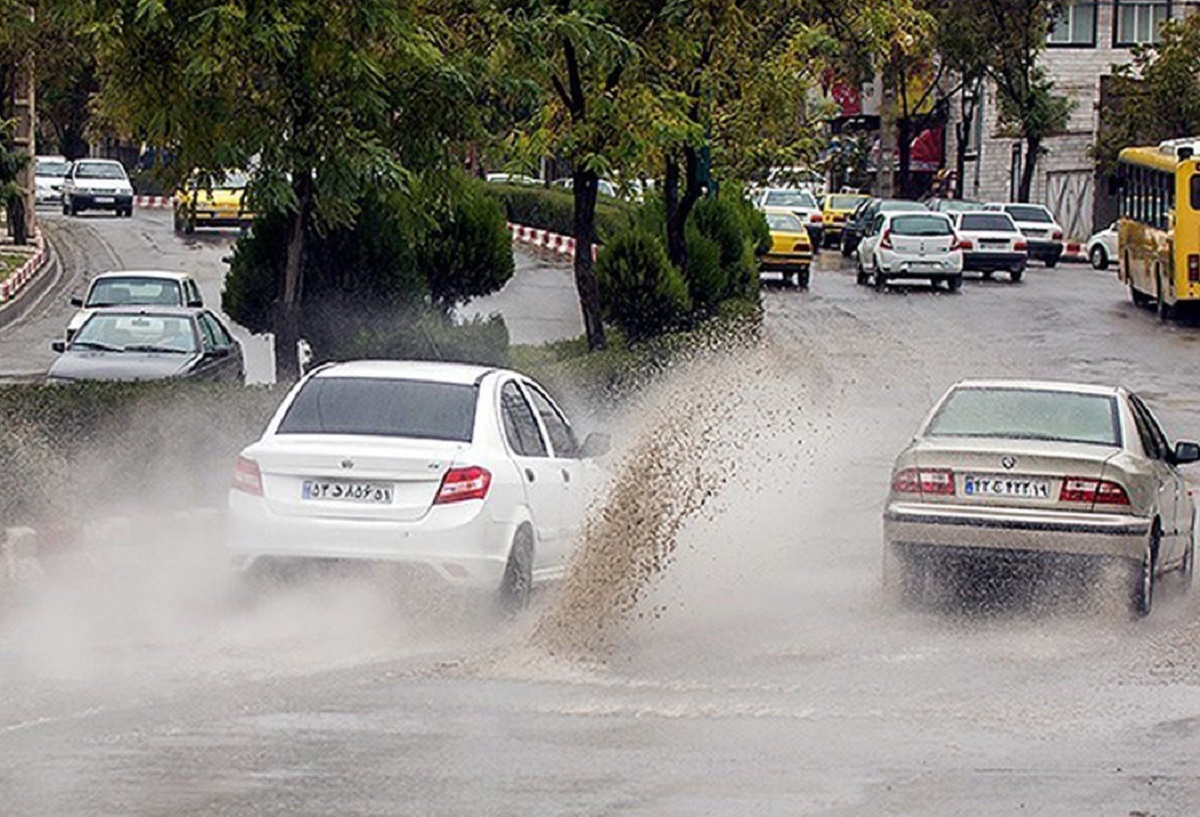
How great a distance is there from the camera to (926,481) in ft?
45.6

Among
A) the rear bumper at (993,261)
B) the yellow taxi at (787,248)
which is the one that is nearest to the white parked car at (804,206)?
the rear bumper at (993,261)

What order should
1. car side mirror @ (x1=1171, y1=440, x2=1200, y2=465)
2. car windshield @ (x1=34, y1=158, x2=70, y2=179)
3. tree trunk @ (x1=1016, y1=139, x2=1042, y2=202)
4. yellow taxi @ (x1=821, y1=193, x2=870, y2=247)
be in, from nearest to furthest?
car side mirror @ (x1=1171, y1=440, x2=1200, y2=465) < yellow taxi @ (x1=821, y1=193, x2=870, y2=247) < tree trunk @ (x1=1016, y1=139, x2=1042, y2=202) < car windshield @ (x1=34, y1=158, x2=70, y2=179)

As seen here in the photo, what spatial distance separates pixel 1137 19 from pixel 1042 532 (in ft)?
217

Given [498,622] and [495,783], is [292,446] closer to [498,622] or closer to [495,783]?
[498,622]

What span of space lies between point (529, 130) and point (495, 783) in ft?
54.4

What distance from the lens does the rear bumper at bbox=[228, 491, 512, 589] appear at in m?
12.3

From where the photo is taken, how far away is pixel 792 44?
28.9m

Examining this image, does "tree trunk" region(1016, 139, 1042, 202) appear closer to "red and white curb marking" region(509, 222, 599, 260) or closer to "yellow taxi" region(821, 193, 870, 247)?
"yellow taxi" region(821, 193, 870, 247)

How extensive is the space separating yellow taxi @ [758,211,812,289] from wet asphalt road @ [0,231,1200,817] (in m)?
27.2

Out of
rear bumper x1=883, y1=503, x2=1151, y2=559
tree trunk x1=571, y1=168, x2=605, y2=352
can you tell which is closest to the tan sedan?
rear bumper x1=883, y1=503, x2=1151, y2=559

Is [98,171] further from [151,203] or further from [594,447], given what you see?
[594,447]

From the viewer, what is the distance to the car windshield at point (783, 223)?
150 ft

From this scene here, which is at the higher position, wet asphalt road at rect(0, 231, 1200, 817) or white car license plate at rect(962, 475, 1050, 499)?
white car license plate at rect(962, 475, 1050, 499)

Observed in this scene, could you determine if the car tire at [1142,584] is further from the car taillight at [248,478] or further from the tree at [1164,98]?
the tree at [1164,98]
